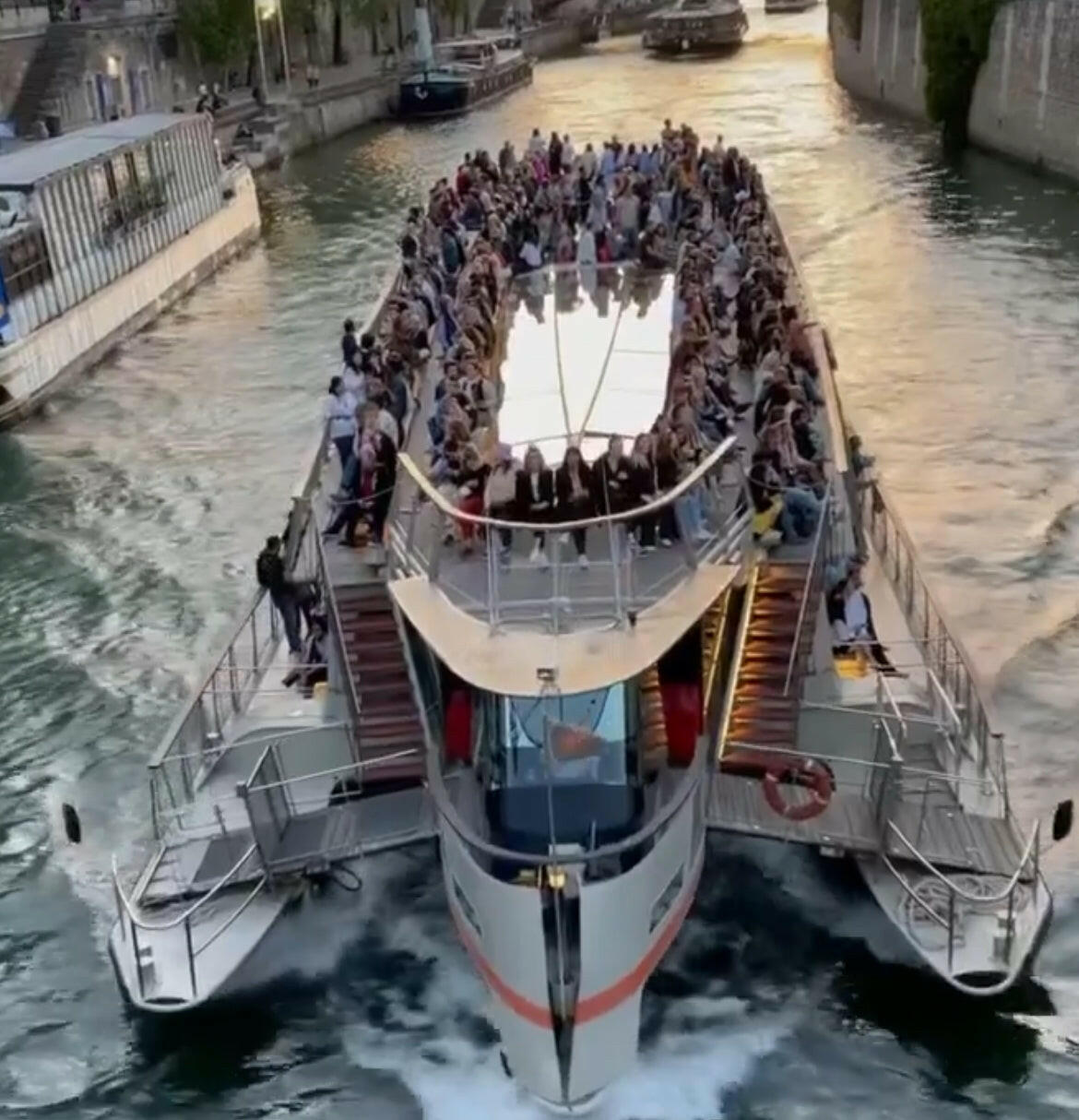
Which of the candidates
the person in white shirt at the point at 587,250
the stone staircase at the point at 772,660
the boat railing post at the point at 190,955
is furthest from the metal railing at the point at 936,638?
the person in white shirt at the point at 587,250

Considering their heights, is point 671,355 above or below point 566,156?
above

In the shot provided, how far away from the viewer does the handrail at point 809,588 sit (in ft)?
50.0

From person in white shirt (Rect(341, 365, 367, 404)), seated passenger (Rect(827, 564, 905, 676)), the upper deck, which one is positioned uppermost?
the upper deck

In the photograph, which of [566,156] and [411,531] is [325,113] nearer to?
[566,156]

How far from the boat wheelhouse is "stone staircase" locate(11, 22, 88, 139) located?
10.2 meters

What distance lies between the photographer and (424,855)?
1633cm

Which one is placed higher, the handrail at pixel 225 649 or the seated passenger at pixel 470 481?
the seated passenger at pixel 470 481

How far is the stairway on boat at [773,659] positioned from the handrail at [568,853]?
1.16 meters

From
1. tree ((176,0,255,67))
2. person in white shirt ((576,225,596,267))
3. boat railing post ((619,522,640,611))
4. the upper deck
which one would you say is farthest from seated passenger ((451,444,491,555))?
tree ((176,0,255,67))

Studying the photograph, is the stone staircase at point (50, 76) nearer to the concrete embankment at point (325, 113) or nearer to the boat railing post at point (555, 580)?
the concrete embankment at point (325, 113)

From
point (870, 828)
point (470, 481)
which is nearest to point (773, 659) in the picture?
point (870, 828)

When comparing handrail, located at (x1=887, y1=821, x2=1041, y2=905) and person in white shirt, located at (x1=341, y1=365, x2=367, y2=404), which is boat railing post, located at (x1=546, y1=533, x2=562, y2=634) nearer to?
handrail, located at (x1=887, y1=821, x2=1041, y2=905)

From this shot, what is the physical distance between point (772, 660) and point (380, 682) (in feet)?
11.9

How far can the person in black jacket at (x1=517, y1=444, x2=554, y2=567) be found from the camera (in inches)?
566
